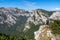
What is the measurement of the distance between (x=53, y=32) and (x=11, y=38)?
36902 millimetres

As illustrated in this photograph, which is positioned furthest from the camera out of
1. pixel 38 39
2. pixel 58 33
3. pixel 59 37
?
pixel 38 39

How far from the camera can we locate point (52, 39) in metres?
126

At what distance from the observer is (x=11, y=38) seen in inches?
5733

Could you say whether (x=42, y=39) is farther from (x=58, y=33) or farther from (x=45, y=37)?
(x=58, y=33)

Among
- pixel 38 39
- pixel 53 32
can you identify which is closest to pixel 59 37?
pixel 53 32

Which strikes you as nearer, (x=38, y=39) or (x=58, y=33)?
(x=58, y=33)

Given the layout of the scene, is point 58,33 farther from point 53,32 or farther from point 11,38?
point 11,38

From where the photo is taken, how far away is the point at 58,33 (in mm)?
130875

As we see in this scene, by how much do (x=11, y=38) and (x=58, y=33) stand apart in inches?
1622

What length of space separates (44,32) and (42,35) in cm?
302

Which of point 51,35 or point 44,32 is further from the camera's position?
point 44,32

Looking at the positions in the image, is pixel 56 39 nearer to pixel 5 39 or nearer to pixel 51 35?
pixel 51 35

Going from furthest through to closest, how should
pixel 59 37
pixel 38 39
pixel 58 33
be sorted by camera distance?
pixel 38 39 < pixel 58 33 < pixel 59 37

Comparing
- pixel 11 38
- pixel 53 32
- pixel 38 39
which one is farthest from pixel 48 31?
pixel 11 38
